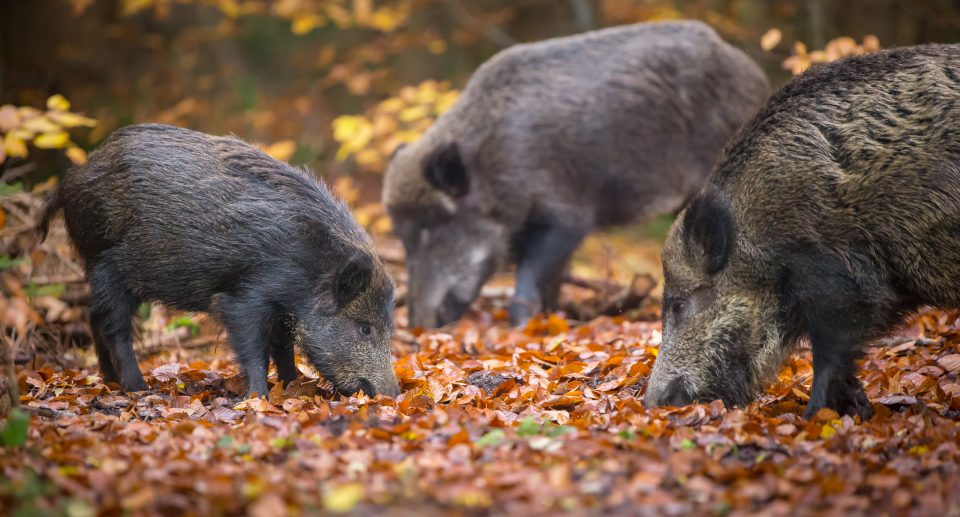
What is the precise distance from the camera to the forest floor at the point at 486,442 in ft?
10.2

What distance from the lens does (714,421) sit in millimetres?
4445

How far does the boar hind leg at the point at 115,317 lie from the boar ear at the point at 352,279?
1.24 meters

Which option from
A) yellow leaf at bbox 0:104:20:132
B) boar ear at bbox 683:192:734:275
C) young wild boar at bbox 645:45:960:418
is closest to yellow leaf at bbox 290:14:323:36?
yellow leaf at bbox 0:104:20:132

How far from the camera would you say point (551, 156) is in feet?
27.1

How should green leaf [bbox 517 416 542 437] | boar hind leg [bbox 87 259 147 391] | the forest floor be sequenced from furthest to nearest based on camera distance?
boar hind leg [bbox 87 259 147 391], green leaf [bbox 517 416 542 437], the forest floor

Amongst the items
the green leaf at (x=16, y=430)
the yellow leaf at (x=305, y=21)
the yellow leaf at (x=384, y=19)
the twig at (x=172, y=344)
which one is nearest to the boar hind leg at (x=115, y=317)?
the twig at (x=172, y=344)

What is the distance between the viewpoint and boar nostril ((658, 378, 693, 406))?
4918mm

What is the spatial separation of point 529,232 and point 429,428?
4.50 meters

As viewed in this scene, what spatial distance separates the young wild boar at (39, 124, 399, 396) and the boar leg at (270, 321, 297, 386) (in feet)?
0.05

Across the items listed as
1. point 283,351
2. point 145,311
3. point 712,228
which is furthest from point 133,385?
point 712,228

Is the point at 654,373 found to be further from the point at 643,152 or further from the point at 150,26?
the point at 150,26

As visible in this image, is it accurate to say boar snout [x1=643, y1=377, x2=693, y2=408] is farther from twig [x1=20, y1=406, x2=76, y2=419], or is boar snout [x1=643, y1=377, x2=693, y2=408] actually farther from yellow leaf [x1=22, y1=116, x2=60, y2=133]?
yellow leaf [x1=22, y1=116, x2=60, y2=133]

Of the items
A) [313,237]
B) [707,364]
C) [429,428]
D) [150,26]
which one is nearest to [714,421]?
[707,364]

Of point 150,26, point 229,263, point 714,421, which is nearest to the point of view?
point 714,421
